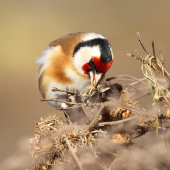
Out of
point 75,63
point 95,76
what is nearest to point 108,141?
point 95,76

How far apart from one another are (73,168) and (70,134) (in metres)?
0.12

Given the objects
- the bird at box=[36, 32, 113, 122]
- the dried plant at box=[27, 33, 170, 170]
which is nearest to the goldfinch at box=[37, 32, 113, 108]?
the bird at box=[36, 32, 113, 122]

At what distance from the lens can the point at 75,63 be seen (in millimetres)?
1532

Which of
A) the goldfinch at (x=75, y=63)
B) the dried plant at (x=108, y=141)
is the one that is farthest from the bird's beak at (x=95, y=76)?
the dried plant at (x=108, y=141)

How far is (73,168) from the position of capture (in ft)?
3.08

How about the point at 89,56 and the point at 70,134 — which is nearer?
the point at 70,134

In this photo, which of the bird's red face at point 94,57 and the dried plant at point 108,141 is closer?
the dried plant at point 108,141

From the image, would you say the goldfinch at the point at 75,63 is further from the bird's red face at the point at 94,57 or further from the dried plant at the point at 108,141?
the dried plant at the point at 108,141

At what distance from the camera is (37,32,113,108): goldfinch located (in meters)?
1.38

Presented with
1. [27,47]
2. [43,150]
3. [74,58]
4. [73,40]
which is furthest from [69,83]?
[27,47]

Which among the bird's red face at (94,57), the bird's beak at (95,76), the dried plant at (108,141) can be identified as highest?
the bird's red face at (94,57)

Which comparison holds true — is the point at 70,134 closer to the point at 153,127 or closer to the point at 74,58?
the point at 153,127

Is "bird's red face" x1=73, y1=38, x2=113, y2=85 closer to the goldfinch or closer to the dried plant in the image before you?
the goldfinch

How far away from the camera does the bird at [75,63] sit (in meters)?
1.38
